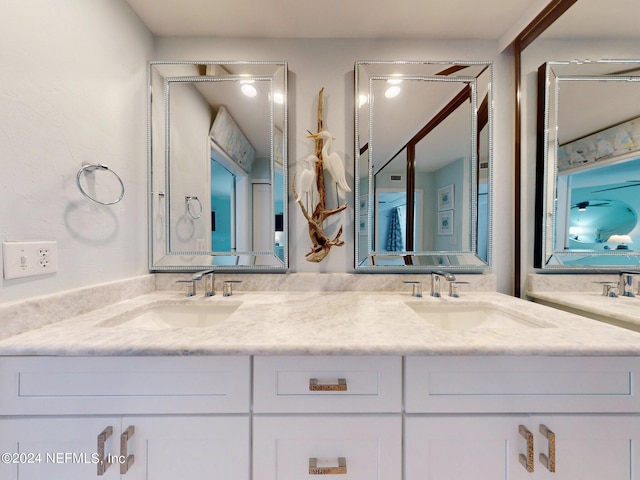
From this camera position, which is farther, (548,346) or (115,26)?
(115,26)

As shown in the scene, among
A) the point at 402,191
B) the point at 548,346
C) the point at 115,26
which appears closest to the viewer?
the point at 548,346

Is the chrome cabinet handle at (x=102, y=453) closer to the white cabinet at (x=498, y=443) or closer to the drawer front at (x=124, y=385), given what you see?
the drawer front at (x=124, y=385)

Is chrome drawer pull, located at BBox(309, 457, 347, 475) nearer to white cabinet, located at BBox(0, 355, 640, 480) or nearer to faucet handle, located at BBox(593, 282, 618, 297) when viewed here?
white cabinet, located at BBox(0, 355, 640, 480)

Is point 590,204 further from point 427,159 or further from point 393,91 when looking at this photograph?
point 393,91

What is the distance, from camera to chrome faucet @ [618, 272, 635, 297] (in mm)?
1077

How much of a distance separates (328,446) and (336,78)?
148cm

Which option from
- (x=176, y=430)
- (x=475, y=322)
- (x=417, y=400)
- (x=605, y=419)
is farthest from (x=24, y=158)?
(x=605, y=419)

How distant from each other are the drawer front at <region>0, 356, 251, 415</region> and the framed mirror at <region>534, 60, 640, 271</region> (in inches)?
56.2

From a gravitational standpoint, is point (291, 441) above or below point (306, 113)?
below

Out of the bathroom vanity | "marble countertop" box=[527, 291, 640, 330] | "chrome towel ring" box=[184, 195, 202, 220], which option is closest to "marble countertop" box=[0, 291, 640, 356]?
the bathroom vanity

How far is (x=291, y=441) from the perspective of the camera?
0.68 meters

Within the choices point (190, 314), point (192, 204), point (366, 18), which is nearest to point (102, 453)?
point (190, 314)

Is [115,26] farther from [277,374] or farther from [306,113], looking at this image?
[277,374]

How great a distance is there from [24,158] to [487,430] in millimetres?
1513
